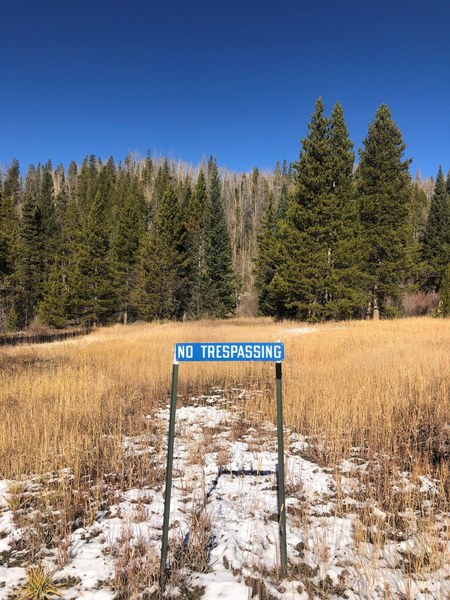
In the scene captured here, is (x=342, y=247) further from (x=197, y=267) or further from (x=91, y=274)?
(x=91, y=274)

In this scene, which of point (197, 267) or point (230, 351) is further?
point (197, 267)

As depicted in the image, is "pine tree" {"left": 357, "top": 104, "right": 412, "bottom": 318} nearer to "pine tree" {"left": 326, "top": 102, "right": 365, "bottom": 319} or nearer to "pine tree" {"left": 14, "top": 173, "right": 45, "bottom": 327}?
"pine tree" {"left": 326, "top": 102, "right": 365, "bottom": 319}

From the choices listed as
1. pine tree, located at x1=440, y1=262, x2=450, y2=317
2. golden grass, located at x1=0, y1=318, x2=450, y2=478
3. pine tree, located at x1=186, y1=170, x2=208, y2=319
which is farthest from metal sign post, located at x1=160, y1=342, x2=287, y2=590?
pine tree, located at x1=186, y1=170, x2=208, y2=319

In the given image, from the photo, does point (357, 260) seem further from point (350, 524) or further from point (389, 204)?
point (350, 524)

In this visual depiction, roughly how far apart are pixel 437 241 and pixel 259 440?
137 ft

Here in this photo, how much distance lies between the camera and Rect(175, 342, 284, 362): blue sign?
7.90 ft

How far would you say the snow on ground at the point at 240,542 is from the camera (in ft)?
7.40

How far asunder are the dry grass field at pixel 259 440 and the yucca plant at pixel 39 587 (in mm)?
27

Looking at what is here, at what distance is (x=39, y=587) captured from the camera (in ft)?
7.16

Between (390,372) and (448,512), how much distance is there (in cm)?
444

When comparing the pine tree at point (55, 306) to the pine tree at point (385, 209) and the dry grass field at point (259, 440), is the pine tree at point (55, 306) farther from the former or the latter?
the pine tree at point (385, 209)

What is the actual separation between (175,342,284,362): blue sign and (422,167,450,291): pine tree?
128 feet

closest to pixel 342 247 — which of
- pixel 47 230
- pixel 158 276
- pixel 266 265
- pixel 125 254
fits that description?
pixel 266 265

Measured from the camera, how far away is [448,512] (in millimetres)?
2998
